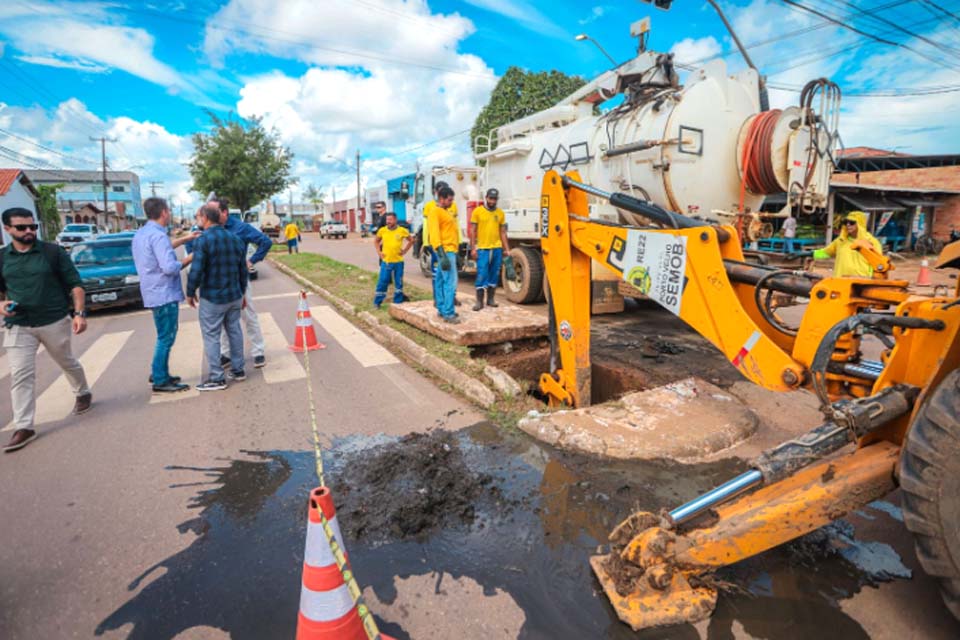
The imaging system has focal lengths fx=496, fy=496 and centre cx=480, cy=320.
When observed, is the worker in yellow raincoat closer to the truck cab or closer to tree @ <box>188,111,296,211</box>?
the truck cab

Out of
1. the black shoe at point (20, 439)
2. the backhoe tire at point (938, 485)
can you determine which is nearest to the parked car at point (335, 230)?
the black shoe at point (20, 439)

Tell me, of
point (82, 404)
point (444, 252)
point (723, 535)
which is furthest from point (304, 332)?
point (723, 535)

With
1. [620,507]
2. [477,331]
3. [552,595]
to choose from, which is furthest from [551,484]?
[477,331]

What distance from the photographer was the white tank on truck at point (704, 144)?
6172 millimetres

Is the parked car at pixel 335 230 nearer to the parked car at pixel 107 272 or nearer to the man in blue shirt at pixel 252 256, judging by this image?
the parked car at pixel 107 272

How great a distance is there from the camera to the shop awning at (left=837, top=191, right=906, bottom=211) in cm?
1819

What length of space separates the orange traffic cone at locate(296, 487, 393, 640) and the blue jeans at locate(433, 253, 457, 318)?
191 inches

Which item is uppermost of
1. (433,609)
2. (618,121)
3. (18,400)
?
(618,121)

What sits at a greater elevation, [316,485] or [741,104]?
[741,104]

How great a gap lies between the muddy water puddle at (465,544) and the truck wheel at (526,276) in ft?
18.8

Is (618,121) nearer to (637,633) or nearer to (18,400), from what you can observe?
(637,633)

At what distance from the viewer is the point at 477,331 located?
5977 mm

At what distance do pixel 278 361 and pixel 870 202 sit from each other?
71.7ft

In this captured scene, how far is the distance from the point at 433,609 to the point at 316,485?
144 centimetres
